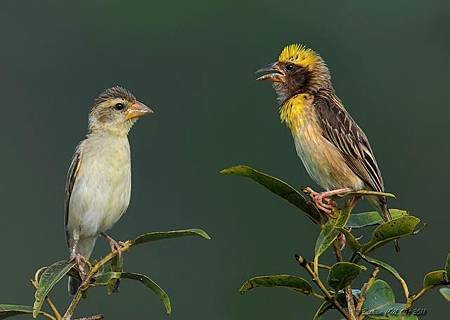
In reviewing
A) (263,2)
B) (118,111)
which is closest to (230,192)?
(263,2)

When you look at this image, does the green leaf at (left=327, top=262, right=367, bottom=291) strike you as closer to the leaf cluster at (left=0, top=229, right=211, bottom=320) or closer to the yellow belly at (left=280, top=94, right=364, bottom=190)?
the leaf cluster at (left=0, top=229, right=211, bottom=320)

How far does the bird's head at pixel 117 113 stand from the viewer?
19.3ft

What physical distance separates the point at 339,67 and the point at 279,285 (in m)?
17.0

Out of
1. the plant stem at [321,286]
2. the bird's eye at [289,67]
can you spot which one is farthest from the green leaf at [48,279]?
the bird's eye at [289,67]

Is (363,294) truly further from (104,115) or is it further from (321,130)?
(104,115)

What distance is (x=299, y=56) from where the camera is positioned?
5.72 metres

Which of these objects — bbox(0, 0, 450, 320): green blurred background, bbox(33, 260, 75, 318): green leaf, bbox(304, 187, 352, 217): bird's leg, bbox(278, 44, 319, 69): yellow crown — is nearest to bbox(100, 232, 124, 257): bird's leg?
bbox(33, 260, 75, 318): green leaf

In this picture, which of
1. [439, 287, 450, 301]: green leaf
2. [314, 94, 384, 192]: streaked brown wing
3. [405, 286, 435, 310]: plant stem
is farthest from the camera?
[314, 94, 384, 192]: streaked brown wing

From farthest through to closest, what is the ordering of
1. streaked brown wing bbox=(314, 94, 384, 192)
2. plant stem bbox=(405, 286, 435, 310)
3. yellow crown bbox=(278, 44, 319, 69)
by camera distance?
yellow crown bbox=(278, 44, 319, 69) < streaked brown wing bbox=(314, 94, 384, 192) < plant stem bbox=(405, 286, 435, 310)

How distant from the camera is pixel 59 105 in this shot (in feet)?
61.8

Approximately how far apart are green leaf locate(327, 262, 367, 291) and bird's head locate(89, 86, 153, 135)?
9.55 ft

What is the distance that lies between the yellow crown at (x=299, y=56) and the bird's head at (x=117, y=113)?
71 centimetres

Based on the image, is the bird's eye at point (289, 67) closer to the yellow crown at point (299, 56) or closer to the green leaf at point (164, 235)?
the yellow crown at point (299, 56)

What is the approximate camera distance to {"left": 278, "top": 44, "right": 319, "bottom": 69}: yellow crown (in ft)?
18.5
